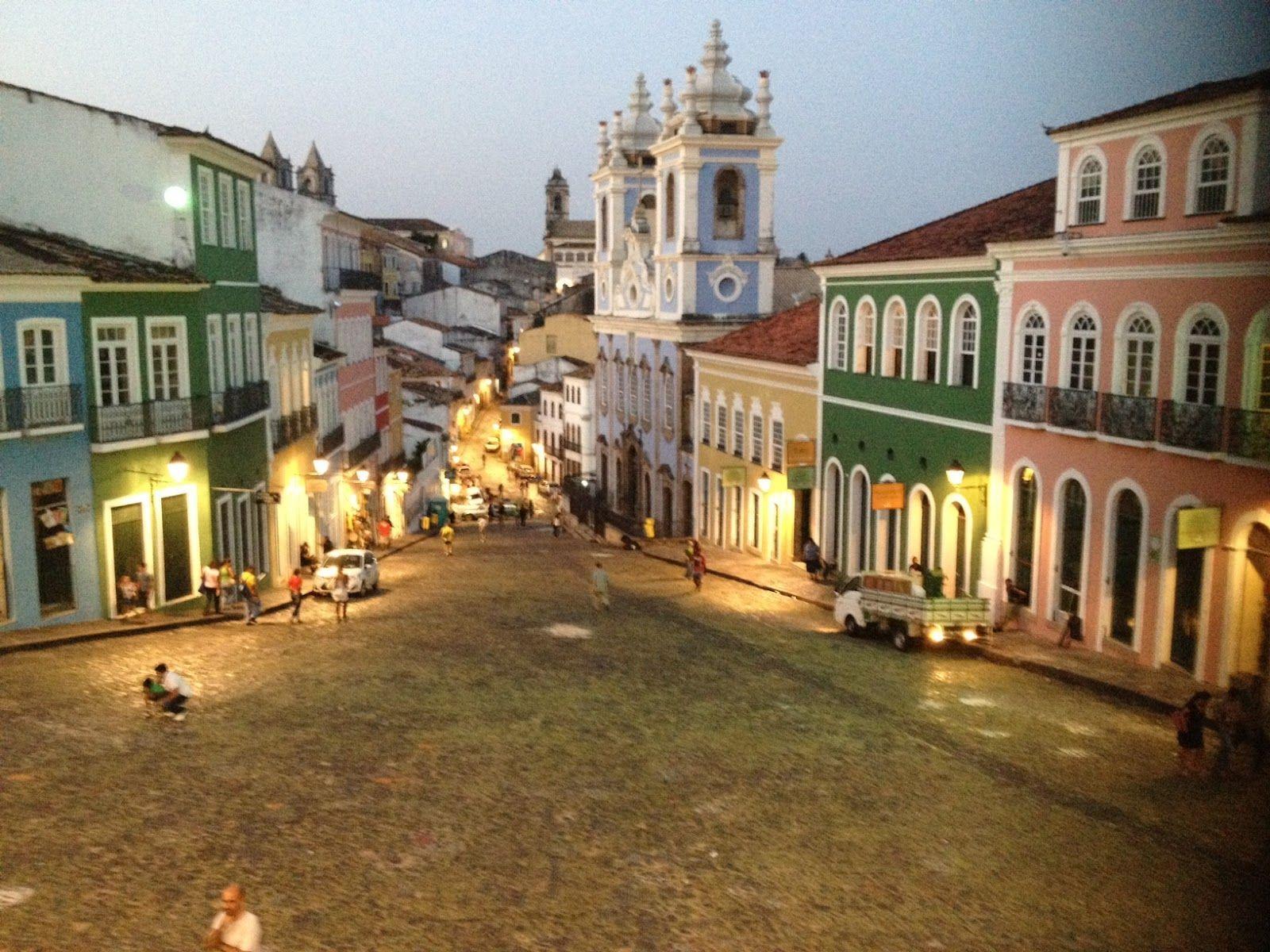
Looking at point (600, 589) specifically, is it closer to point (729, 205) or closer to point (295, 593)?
point (295, 593)

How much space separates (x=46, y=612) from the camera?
2131 centimetres

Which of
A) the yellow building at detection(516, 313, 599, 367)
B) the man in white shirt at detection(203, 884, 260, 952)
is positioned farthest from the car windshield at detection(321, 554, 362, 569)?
the yellow building at detection(516, 313, 599, 367)

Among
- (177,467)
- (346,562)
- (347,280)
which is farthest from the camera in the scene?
(347,280)

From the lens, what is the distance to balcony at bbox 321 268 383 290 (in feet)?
135

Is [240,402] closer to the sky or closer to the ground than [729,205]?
closer to the ground

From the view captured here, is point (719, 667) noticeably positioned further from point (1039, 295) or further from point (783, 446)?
point (783, 446)

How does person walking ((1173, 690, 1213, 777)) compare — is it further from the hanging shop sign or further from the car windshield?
the car windshield

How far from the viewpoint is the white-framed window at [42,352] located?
20.6m

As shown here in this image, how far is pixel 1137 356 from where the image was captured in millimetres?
20094

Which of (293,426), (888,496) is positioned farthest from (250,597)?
(888,496)

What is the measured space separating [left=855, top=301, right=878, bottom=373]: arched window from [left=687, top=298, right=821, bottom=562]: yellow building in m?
2.52

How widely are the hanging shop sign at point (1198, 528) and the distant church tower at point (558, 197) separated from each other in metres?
148

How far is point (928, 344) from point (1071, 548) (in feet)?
21.3

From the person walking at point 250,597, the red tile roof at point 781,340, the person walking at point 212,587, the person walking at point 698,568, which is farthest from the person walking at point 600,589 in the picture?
the red tile roof at point 781,340
